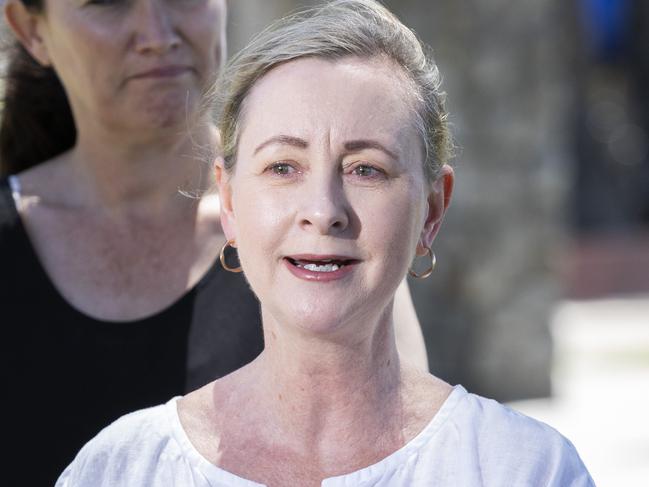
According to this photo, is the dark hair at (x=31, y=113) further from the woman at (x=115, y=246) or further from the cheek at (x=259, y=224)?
the cheek at (x=259, y=224)

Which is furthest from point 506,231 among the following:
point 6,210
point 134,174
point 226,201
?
point 226,201

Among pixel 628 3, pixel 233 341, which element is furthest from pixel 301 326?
pixel 628 3

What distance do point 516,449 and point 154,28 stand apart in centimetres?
113

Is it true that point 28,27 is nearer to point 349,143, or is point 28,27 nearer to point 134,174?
point 134,174

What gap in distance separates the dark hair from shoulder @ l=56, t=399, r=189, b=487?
1109mm

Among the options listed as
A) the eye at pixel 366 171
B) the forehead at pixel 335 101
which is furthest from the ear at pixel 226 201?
the eye at pixel 366 171

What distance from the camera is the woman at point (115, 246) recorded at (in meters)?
2.49

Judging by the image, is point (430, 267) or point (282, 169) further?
point (430, 267)

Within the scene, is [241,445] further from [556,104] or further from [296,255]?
[556,104]

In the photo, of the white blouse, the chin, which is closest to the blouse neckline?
the white blouse

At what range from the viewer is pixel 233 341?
8.00ft

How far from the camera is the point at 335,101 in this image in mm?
1907

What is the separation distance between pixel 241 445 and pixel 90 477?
9.0 inches

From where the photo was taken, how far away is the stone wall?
7.06 m
